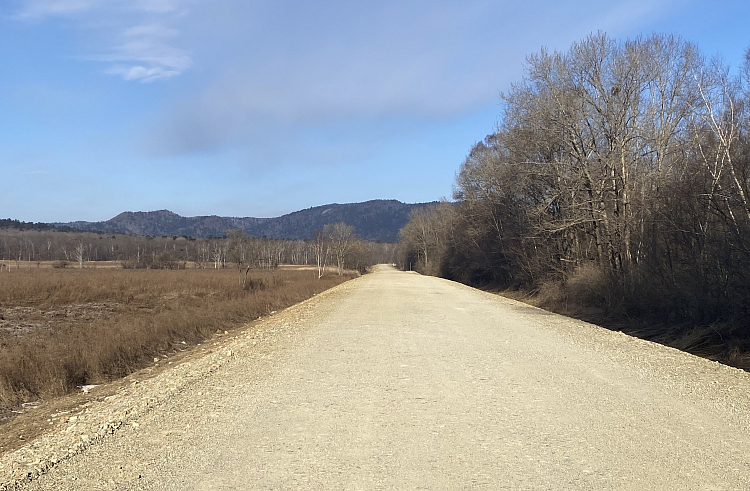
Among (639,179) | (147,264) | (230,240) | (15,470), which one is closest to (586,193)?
(639,179)

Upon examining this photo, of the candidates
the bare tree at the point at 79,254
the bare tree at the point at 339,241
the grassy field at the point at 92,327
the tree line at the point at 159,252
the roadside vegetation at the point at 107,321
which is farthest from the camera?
the bare tree at the point at 79,254

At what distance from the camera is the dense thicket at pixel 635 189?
11781 mm

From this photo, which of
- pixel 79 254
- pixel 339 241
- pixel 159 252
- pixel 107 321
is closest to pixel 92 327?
pixel 107 321

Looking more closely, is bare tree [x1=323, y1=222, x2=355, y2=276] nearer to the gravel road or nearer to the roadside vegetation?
the roadside vegetation

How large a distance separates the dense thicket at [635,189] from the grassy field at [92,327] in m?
13.2

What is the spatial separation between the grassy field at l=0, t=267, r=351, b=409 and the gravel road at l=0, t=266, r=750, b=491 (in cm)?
303

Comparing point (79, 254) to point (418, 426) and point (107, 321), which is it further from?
point (418, 426)

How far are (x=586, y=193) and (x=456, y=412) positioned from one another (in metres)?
17.2

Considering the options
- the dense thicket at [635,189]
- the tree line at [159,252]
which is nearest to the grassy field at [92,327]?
the dense thicket at [635,189]

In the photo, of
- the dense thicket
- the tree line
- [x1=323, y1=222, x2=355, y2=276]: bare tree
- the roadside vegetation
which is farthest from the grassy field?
the tree line

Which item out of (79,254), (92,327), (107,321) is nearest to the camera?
(92,327)

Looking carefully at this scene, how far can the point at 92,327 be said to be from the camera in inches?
632

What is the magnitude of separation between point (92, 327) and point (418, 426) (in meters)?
14.1

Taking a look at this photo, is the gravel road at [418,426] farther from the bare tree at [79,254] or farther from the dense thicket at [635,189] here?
the bare tree at [79,254]
